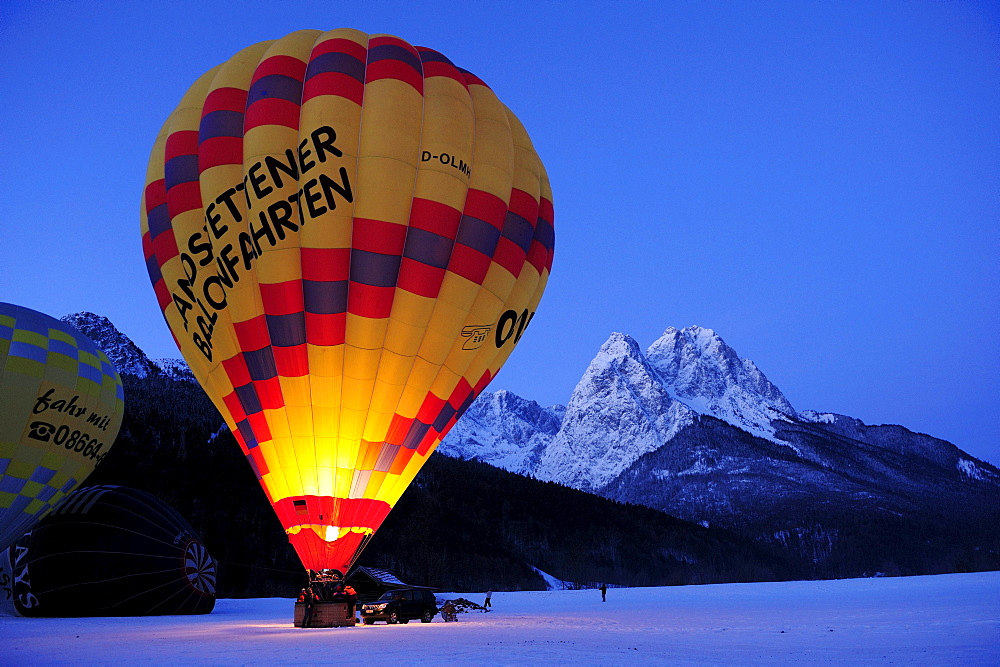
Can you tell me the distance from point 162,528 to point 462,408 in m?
11.0

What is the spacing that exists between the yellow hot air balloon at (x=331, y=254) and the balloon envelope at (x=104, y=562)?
8594mm

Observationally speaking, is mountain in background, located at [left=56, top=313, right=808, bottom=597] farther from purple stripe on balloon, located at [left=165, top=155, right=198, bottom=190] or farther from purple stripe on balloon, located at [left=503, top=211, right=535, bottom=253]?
purple stripe on balloon, located at [left=503, top=211, right=535, bottom=253]

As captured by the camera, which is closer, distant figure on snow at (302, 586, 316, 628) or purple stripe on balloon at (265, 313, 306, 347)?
purple stripe on balloon at (265, 313, 306, 347)

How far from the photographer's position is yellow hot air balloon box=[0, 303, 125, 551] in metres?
17.8

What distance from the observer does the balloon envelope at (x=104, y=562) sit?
2119 cm

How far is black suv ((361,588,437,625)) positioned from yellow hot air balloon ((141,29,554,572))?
16.3ft

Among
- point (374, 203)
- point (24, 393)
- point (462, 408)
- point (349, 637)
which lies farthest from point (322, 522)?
point (24, 393)

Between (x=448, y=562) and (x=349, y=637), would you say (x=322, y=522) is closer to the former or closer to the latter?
(x=349, y=637)

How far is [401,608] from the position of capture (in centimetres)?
1931

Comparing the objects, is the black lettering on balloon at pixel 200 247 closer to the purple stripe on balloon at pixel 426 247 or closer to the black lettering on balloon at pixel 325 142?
the black lettering on balloon at pixel 325 142

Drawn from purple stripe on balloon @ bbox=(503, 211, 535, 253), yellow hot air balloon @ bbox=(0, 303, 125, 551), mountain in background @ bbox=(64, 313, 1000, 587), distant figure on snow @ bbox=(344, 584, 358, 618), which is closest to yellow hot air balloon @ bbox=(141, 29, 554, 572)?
purple stripe on balloon @ bbox=(503, 211, 535, 253)

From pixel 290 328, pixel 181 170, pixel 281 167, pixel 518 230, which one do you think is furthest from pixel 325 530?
pixel 181 170

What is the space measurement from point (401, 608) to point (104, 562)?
838 centimetres

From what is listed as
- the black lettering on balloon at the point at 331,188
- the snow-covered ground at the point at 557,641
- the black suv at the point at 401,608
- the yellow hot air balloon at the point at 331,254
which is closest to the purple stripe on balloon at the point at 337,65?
the yellow hot air balloon at the point at 331,254
